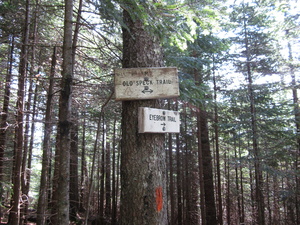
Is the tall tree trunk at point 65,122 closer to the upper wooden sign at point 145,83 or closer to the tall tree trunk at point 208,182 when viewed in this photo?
the upper wooden sign at point 145,83

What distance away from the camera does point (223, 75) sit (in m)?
10.3

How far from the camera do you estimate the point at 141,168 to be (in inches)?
81.6

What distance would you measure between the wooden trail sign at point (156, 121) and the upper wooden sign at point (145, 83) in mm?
163

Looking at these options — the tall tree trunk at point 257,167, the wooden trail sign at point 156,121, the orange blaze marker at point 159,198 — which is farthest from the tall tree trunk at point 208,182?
Answer: the orange blaze marker at point 159,198

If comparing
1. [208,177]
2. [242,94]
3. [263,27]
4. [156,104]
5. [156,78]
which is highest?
[263,27]

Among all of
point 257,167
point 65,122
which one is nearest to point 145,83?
point 65,122

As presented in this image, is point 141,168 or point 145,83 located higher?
point 145,83

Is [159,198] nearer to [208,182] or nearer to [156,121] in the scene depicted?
[156,121]

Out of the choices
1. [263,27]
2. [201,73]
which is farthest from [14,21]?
[263,27]

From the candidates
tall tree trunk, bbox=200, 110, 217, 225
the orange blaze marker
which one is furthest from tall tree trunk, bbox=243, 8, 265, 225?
the orange blaze marker

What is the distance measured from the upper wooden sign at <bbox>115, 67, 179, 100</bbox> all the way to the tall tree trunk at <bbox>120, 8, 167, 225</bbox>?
0.10 meters

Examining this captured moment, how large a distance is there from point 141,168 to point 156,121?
474mm

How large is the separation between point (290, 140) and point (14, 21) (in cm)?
1122

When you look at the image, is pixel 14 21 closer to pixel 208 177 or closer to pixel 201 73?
pixel 201 73
